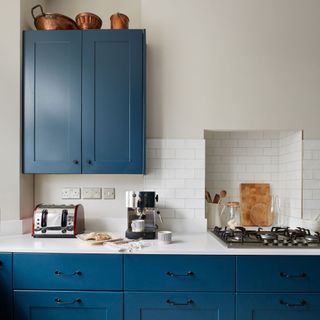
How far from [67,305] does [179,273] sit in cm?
73

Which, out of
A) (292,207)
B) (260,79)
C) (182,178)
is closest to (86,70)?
(182,178)

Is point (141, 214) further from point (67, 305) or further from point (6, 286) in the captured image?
point (6, 286)

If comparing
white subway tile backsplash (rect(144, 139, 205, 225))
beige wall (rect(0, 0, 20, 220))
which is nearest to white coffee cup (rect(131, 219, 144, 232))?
white subway tile backsplash (rect(144, 139, 205, 225))

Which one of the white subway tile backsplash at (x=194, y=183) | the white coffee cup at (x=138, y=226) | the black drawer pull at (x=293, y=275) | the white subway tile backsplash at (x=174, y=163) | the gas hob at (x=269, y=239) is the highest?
the white subway tile backsplash at (x=174, y=163)

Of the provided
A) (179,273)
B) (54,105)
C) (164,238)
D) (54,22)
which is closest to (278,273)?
(179,273)

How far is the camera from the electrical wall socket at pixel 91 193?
9.16 feet

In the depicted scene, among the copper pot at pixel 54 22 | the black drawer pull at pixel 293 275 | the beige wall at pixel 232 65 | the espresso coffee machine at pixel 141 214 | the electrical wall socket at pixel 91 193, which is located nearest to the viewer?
the black drawer pull at pixel 293 275

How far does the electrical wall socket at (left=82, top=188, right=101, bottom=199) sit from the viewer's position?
2791 mm

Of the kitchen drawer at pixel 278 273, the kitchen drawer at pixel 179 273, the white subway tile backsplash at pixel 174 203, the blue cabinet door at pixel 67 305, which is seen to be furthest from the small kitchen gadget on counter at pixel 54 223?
the kitchen drawer at pixel 278 273

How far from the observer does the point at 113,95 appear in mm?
2490

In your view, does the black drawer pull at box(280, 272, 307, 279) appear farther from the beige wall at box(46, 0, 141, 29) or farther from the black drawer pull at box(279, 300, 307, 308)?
the beige wall at box(46, 0, 141, 29)

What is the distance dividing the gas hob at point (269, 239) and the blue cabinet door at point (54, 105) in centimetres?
119

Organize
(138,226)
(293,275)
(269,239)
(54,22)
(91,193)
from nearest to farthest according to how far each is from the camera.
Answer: (293,275), (269,239), (138,226), (54,22), (91,193)

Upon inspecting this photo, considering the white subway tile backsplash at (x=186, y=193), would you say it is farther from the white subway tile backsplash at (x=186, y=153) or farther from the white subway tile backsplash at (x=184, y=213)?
the white subway tile backsplash at (x=186, y=153)
